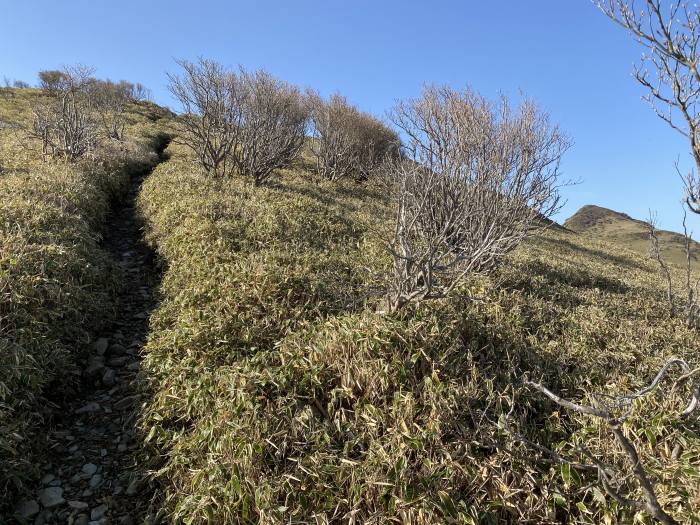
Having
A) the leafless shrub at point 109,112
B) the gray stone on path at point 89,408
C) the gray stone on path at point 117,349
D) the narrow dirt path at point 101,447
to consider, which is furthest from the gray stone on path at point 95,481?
the leafless shrub at point 109,112

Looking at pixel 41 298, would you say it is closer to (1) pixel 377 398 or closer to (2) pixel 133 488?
(2) pixel 133 488

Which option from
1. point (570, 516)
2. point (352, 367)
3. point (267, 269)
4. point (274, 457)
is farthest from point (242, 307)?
point (570, 516)

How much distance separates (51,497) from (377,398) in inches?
120

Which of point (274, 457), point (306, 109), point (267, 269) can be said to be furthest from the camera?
point (306, 109)

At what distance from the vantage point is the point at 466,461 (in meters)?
3.84

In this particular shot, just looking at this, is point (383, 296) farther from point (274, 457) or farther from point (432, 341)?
point (274, 457)

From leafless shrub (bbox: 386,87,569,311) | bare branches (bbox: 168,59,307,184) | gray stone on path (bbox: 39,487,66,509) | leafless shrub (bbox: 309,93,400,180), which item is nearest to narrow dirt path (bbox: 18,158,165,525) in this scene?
gray stone on path (bbox: 39,487,66,509)

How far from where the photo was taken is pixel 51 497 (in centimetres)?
372

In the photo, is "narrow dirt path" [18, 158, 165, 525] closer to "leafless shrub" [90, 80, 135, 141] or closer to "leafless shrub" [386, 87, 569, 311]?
"leafless shrub" [386, 87, 569, 311]

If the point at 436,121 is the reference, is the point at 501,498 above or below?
below

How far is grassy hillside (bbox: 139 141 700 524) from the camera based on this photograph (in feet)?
11.6

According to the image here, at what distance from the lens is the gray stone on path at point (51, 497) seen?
3656 mm

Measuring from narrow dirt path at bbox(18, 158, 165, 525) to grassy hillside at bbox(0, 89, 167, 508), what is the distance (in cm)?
20

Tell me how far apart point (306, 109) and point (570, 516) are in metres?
20.8
